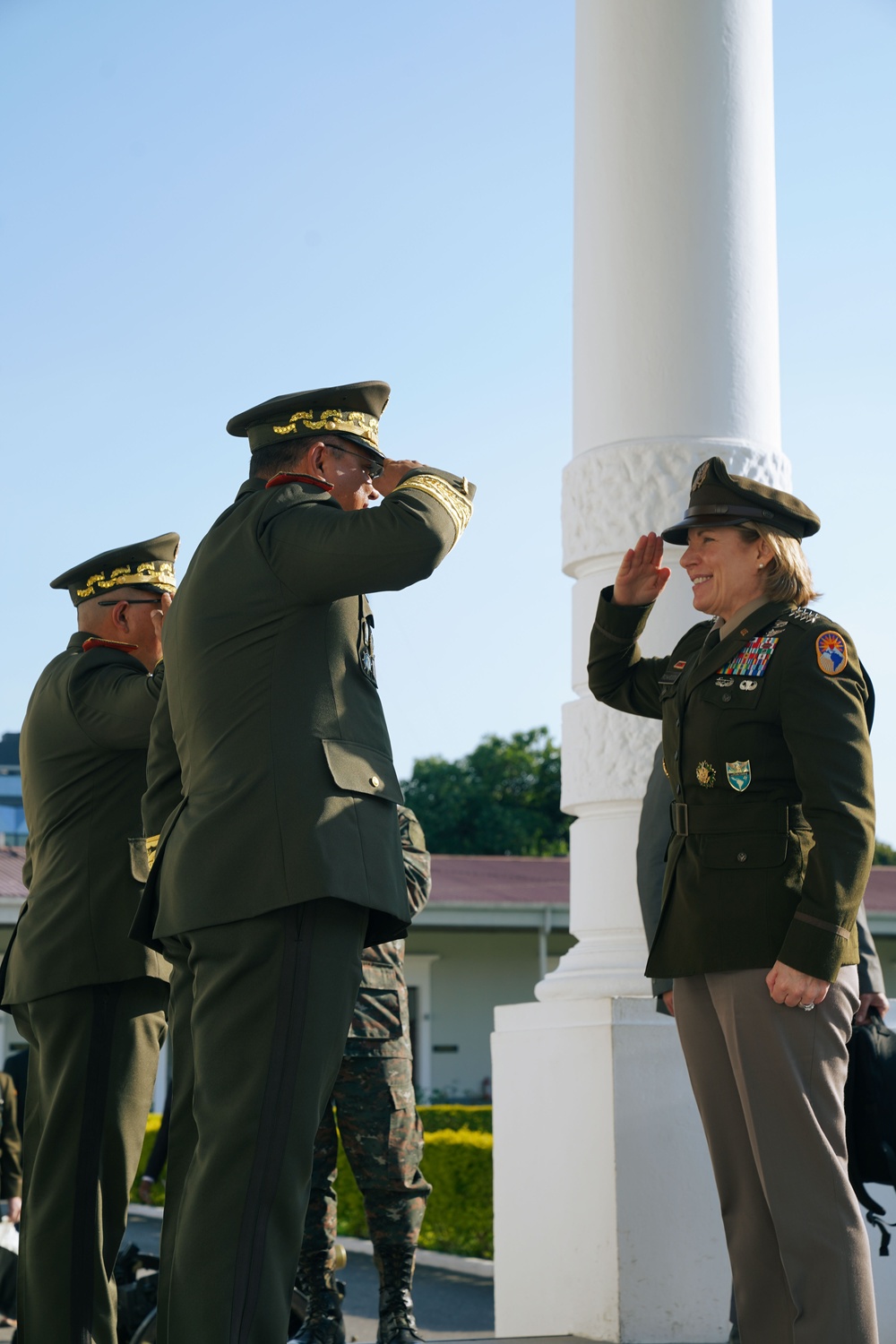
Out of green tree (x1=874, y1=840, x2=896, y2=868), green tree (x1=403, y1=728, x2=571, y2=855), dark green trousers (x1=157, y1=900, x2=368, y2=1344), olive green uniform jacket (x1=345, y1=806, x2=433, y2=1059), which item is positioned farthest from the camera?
green tree (x1=874, y1=840, x2=896, y2=868)

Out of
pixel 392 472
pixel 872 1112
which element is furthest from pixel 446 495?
pixel 872 1112

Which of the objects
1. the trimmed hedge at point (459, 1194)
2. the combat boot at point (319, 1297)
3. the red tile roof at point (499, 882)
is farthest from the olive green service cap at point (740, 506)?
the red tile roof at point (499, 882)

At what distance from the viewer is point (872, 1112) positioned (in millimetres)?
3658

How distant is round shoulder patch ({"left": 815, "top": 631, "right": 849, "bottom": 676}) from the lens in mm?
3168

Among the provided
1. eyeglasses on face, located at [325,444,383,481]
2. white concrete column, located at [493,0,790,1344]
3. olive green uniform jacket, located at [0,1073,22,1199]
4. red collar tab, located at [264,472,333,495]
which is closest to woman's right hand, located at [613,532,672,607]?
eyeglasses on face, located at [325,444,383,481]

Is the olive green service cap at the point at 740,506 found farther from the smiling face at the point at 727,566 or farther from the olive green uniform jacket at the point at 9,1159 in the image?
the olive green uniform jacket at the point at 9,1159

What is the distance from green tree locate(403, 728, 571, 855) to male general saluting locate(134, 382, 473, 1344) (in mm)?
43541

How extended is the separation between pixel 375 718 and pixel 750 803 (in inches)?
33.0

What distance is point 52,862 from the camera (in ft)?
13.3

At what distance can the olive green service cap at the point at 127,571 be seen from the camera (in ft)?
14.2

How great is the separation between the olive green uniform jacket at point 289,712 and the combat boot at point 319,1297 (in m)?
1.84

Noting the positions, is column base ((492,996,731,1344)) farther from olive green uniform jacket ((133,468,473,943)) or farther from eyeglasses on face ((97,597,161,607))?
eyeglasses on face ((97,597,161,607))

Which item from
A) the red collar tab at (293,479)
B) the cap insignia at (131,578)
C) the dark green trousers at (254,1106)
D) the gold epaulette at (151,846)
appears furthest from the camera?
the cap insignia at (131,578)

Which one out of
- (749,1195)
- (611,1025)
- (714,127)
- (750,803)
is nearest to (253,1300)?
(749,1195)
